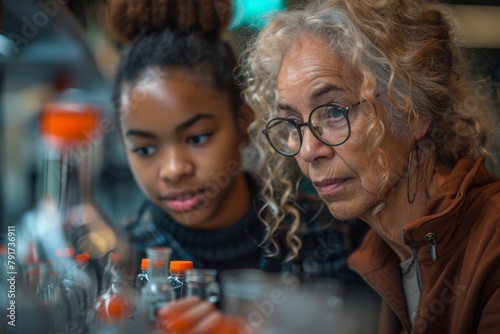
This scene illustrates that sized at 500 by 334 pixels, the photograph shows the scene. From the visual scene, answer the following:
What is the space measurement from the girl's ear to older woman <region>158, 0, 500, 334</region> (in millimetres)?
280

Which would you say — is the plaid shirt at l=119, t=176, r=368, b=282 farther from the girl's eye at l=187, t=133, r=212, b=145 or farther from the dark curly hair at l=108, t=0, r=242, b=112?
the dark curly hair at l=108, t=0, r=242, b=112

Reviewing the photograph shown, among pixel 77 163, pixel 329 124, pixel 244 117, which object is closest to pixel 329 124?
pixel 329 124

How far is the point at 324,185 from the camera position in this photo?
5.19 feet

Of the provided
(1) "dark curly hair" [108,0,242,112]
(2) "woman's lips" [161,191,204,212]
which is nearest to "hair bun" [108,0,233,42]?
(1) "dark curly hair" [108,0,242,112]

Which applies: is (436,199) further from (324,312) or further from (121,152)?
(121,152)

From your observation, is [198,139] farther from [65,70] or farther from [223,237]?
[65,70]

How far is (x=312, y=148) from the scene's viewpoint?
61.0 inches

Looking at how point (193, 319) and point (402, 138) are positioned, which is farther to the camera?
point (402, 138)

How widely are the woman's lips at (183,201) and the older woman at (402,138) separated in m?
0.40

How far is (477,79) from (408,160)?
0.41 metres

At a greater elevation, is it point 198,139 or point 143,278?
point 198,139

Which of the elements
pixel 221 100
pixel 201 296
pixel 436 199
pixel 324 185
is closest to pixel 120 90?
pixel 221 100

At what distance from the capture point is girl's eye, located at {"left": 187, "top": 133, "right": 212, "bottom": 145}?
1.93 m

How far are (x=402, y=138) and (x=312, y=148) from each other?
0.23m
